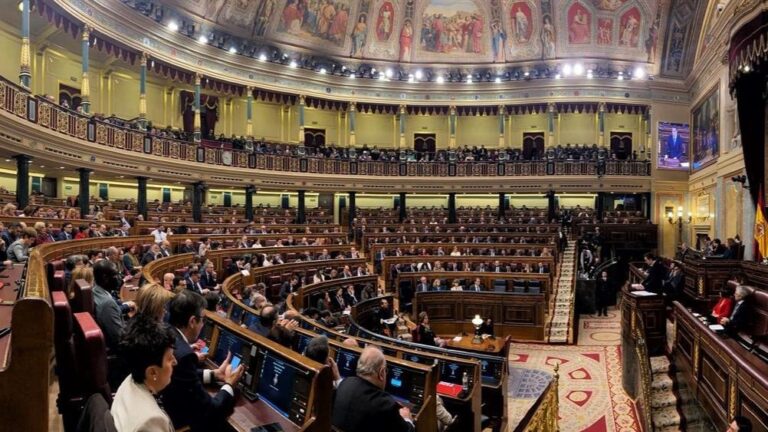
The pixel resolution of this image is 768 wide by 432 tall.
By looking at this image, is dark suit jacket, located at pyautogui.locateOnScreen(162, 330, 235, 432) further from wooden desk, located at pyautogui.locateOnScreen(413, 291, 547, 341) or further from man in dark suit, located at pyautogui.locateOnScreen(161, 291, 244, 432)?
wooden desk, located at pyautogui.locateOnScreen(413, 291, 547, 341)

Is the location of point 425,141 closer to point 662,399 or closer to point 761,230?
point 761,230

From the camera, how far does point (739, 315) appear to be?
20.7 feet

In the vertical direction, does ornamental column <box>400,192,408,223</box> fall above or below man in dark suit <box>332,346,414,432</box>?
above

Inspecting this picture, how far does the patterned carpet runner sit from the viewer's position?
1242 centimetres

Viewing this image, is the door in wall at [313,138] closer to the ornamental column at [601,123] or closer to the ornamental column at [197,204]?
the ornamental column at [197,204]

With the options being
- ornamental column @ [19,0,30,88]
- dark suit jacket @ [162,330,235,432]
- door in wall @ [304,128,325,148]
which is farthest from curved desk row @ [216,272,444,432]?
door in wall @ [304,128,325,148]

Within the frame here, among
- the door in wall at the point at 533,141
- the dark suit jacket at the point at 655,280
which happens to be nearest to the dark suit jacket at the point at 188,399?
the dark suit jacket at the point at 655,280

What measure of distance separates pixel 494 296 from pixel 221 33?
1617 centimetres

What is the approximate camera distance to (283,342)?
398 centimetres

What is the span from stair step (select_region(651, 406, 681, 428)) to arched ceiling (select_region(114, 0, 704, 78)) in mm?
19643

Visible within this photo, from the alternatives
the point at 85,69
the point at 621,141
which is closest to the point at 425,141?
the point at 621,141

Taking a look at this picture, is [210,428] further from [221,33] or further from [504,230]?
[221,33]

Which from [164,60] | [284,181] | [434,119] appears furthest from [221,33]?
[434,119]

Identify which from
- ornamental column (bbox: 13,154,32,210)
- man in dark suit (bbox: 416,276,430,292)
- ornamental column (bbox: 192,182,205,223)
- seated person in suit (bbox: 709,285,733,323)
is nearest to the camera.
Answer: seated person in suit (bbox: 709,285,733,323)
